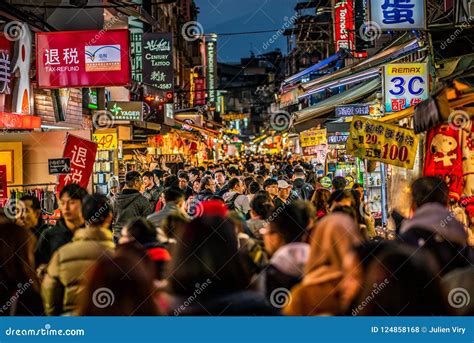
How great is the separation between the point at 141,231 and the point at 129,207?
221 inches

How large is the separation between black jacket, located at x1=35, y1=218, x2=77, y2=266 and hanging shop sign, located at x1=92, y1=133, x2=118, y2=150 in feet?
47.5

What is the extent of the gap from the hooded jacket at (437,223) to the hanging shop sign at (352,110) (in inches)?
472

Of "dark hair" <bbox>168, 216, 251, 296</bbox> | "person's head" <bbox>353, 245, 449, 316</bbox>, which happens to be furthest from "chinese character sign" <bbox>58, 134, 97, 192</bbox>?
"person's head" <bbox>353, 245, 449, 316</bbox>

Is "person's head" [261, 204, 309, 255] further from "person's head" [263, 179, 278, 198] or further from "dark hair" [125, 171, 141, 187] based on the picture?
"person's head" [263, 179, 278, 198]

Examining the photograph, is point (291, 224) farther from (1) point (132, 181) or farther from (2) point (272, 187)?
(2) point (272, 187)

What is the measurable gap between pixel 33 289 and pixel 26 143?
1170 centimetres

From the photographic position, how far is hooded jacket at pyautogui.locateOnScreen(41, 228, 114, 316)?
20.1ft

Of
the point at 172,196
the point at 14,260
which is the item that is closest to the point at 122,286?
the point at 14,260

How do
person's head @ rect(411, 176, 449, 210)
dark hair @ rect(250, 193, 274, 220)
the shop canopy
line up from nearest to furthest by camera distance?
1. person's head @ rect(411, 176, 449, 210)
2. dark hair @ rect(250, 193, 274, 220)
3. the shop canopy

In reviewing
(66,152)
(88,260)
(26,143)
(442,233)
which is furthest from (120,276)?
(26,143)

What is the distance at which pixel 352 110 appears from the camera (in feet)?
62.7

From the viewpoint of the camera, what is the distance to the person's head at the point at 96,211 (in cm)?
664

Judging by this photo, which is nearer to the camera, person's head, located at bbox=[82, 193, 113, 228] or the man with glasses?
person's head, located at bbox=[82, 193, 113, 228]

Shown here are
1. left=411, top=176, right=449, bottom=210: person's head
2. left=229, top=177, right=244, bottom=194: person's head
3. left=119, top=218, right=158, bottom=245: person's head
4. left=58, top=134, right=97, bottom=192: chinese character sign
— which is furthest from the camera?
left=229, top=177, right=244, bottom=194: person's head
